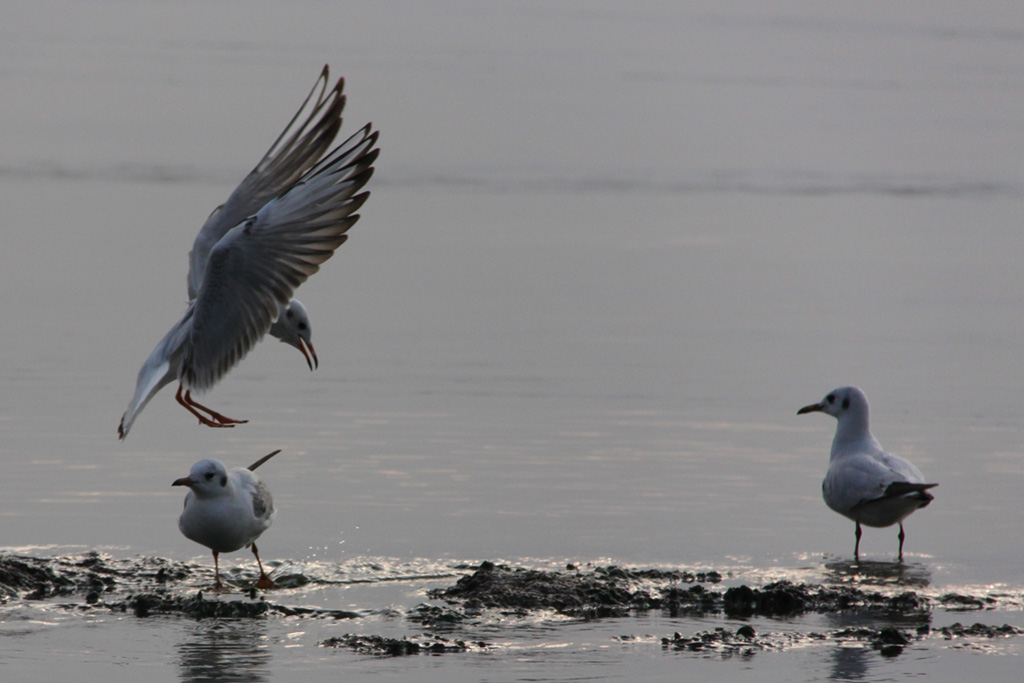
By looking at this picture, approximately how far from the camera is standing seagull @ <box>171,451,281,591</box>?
6.39 m

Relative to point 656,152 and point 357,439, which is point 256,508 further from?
point 656,152

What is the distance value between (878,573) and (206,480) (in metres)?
2.95

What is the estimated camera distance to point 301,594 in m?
6.17

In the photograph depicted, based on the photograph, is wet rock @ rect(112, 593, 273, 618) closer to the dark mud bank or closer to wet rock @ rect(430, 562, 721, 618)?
the dark mud bank

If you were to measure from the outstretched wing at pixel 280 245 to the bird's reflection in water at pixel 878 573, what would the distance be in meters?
2.63

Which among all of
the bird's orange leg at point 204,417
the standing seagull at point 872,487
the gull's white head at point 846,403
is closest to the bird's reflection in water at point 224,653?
the bird's orange leg at point 204,417

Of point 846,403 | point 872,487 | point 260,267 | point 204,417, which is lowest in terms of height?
point 872,487

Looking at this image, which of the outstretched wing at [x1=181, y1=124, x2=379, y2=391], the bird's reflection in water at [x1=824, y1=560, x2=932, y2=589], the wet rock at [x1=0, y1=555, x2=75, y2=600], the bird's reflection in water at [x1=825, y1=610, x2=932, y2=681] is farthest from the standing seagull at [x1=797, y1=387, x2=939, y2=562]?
the wet rock at [x1=0, y1=555, x2=75, y2=600]

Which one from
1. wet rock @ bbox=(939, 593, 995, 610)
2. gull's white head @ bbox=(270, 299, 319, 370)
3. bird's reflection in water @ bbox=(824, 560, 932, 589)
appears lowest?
wet rock @ bbox=(939, 593, 995, 610)

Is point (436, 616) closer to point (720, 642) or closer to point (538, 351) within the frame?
point (720, 642)

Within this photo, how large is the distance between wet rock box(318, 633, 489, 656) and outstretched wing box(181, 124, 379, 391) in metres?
1.99

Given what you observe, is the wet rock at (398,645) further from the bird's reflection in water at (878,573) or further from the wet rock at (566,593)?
the bird's reflection in water at (878,573)

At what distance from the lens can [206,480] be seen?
21.4ft

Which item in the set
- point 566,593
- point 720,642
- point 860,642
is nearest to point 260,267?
point 566,593
